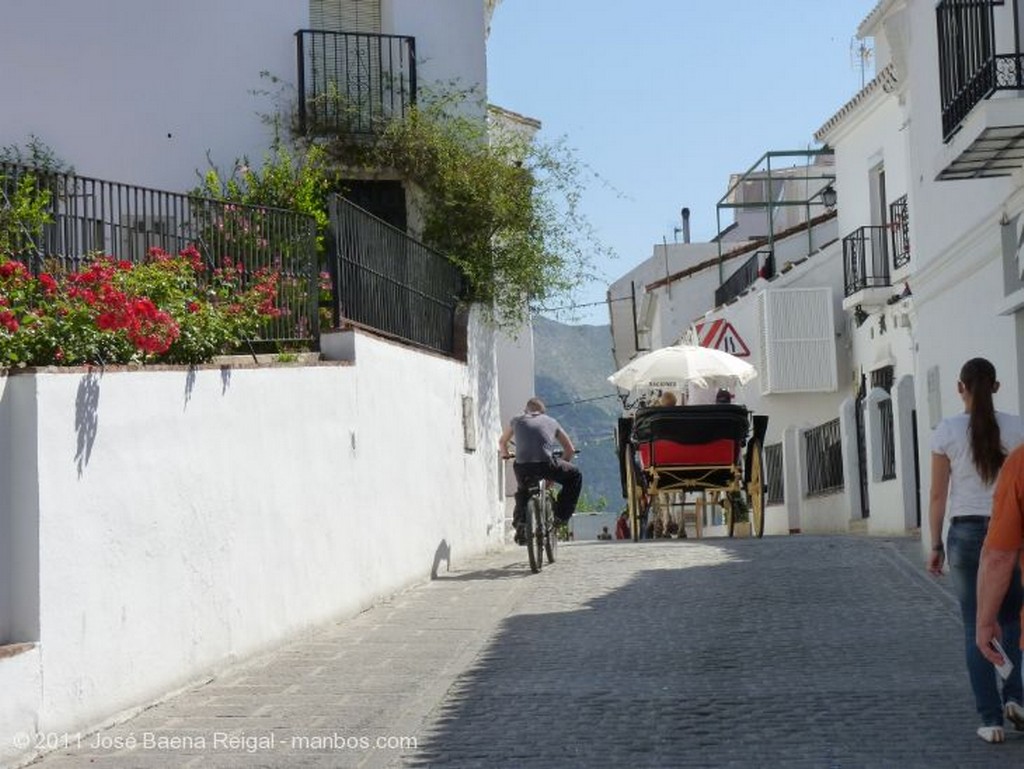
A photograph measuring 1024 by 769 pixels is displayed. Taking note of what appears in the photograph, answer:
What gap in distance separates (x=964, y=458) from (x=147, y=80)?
1673 centimetres

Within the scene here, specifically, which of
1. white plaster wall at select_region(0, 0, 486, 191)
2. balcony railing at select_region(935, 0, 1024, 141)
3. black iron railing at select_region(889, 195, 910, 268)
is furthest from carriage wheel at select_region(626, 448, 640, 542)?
balcony railing at select_region(935, 0, 1024, 141)

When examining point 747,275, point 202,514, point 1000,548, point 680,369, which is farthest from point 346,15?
point 747,275

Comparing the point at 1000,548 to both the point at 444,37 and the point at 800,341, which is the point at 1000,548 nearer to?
the point at 444,37

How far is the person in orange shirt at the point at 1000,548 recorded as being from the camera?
844cm

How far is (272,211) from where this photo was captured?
16234 mm

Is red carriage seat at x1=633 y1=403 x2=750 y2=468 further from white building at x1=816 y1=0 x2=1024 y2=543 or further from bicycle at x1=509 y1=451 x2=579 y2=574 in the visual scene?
bicycle at x1=509 y1=451 x2=579 y2=574

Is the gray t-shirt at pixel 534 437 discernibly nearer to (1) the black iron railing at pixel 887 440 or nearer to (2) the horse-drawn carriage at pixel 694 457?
(2) the horse-drawn carriage at pixel 694 457

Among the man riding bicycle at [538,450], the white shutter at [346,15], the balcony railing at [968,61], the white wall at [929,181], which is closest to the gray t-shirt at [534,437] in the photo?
the man riding bicycle at [538,450]

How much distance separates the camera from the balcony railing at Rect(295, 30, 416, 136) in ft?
78.3

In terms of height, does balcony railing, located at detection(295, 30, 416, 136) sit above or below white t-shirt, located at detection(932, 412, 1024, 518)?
above

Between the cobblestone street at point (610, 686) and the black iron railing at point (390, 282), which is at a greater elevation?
the black iron railing at point (390, 282)

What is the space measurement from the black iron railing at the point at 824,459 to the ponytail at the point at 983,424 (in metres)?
20.2

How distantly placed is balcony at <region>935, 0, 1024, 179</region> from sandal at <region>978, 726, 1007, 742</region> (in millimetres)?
5957

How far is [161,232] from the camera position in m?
14.7
